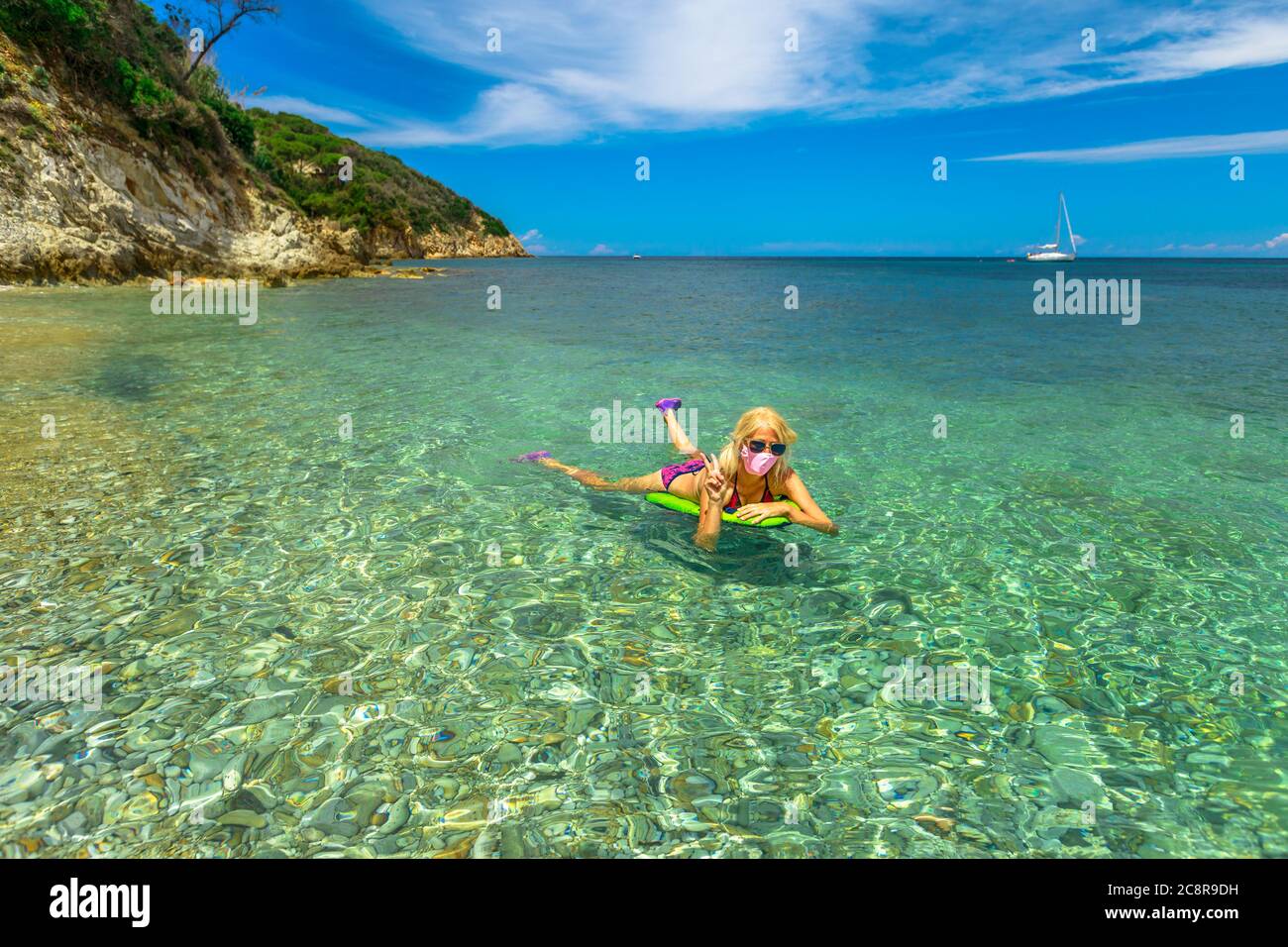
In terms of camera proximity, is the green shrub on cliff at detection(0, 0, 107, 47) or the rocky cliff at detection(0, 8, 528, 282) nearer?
the rocky cliff at detection(0, 8, 528, 282)

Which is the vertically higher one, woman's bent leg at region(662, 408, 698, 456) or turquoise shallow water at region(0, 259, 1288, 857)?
woman's bent leg at region(662, 408, 698, 456)

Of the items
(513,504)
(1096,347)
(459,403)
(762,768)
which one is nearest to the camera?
(762,768)

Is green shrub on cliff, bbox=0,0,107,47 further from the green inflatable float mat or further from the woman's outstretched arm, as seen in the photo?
the woman's outstretched arm

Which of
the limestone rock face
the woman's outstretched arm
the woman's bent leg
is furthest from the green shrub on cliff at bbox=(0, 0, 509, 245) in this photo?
the woman's outstretched arm

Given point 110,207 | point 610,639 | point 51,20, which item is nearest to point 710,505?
point 610,639

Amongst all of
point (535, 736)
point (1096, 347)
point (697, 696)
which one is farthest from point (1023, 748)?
point (1096, 347)

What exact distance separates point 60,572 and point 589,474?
5.32m

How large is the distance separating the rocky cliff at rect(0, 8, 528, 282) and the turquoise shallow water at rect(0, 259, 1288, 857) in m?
21.0

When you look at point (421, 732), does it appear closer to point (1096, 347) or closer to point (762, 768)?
point (762, 768)

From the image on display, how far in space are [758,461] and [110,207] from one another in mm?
34612

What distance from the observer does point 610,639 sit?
510 centimetres

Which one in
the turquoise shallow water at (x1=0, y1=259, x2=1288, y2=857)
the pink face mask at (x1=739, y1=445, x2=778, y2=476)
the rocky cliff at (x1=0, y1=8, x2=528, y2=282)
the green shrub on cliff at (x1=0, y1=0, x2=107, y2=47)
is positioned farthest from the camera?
the green shrub on cliff at (x1=0, y1=0, x2=107, y2=47)

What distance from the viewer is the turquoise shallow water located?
3.46 meters

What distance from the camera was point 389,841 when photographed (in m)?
3.24
